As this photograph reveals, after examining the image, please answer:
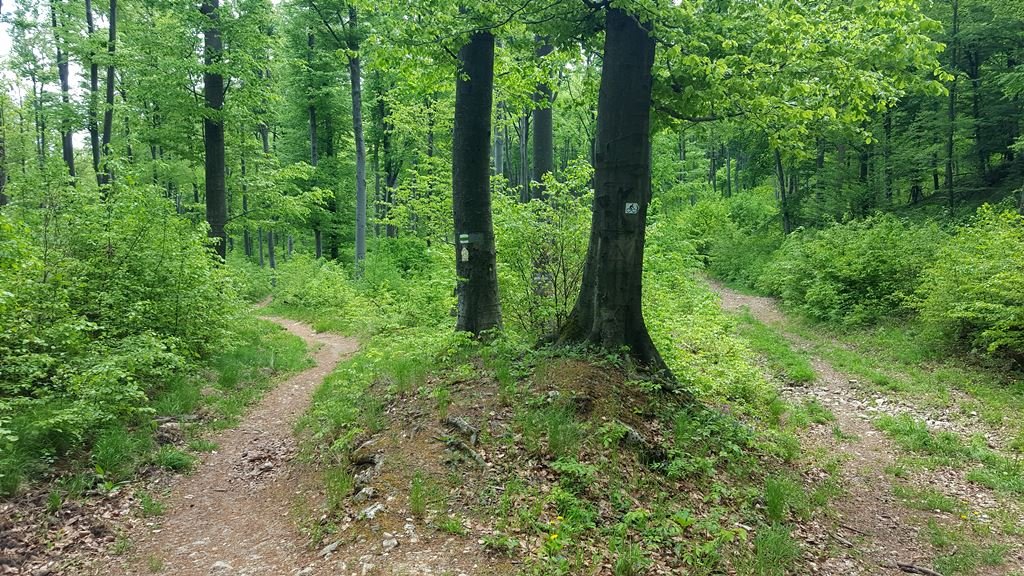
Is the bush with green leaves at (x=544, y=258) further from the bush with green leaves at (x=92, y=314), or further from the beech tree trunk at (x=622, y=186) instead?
the bush with green leaves at (x=92, y=314)

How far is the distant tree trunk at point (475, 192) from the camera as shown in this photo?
7727 mm

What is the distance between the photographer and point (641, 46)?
660cm

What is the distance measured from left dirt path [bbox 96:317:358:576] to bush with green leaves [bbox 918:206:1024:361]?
37.0 feet

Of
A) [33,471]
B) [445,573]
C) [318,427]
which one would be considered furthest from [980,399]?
[33,471]

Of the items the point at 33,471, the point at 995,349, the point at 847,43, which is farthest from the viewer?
the point at 995,349

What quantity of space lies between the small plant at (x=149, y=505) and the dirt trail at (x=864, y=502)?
5.92 m

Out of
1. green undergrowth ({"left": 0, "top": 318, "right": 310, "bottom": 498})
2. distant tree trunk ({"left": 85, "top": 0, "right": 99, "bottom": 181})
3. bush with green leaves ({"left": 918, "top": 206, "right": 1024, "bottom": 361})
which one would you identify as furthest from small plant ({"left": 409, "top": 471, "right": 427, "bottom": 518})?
distant tree trunk ({"left": 85, "top": 0, "right": 99, "bottom": 181})

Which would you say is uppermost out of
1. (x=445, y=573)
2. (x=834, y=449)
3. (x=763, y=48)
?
(x=763, y=48)

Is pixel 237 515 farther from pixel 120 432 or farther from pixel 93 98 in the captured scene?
pixel 93 98

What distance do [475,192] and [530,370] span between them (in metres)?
2.92

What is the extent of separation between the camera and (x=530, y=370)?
6.64 metres

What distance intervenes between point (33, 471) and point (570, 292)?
23.1 feet

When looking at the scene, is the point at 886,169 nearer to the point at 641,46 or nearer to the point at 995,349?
the point at 995,349

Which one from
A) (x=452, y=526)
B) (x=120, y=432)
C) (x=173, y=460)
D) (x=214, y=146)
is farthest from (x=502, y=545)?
(x=214, y=146)
